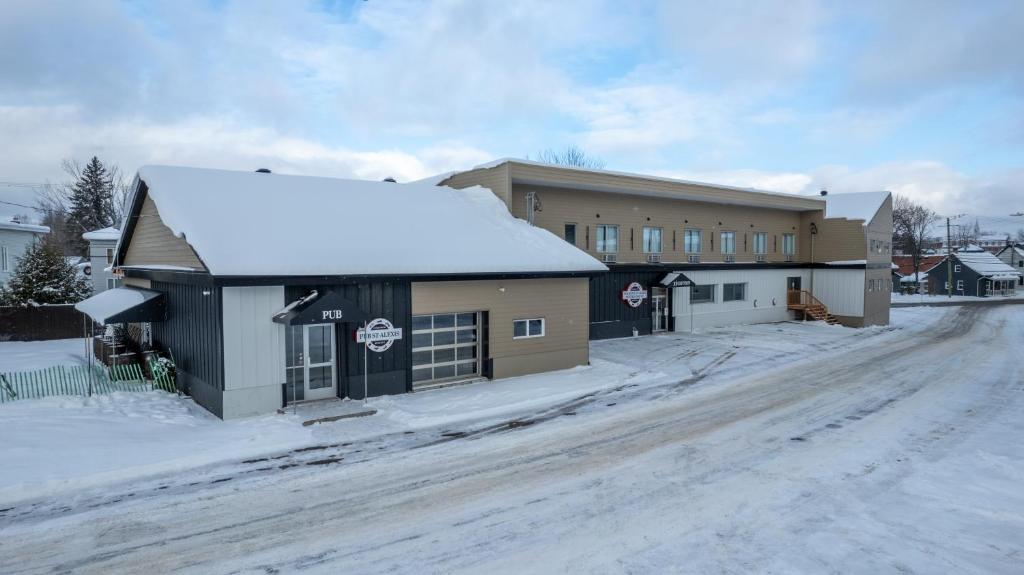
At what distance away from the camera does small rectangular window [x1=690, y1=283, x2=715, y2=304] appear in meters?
32.2

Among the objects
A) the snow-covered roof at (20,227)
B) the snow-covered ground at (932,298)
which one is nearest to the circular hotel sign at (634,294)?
the snow-covered roof at (20,227)

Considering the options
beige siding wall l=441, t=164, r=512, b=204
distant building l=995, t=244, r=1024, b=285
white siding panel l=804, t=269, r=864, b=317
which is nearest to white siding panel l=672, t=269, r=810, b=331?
white siding panel l=804, t=269, r=864, b=317

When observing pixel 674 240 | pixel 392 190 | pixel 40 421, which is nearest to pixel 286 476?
pixel 40 421

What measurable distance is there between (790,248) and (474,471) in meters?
34.2

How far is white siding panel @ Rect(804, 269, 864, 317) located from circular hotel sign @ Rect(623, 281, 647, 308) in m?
15.1

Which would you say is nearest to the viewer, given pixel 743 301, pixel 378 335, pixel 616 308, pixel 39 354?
pixel 378 335

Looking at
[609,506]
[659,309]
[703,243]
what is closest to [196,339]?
[609,506]

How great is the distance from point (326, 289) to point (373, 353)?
7.29ft

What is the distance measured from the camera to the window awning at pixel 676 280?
29.7 metres

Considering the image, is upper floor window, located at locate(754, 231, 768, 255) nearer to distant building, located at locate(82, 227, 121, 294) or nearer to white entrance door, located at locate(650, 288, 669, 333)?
white entrance door, located at locate(650, 288, 669, 333)

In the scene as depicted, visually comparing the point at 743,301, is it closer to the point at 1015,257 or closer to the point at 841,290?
the point at 841,290

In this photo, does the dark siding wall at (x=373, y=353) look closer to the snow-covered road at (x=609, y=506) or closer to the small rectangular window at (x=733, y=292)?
the snow-covered road at (x=609, y=506)

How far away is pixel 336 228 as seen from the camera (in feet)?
55.4

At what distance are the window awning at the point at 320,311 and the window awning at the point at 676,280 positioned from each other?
19.2 metres
